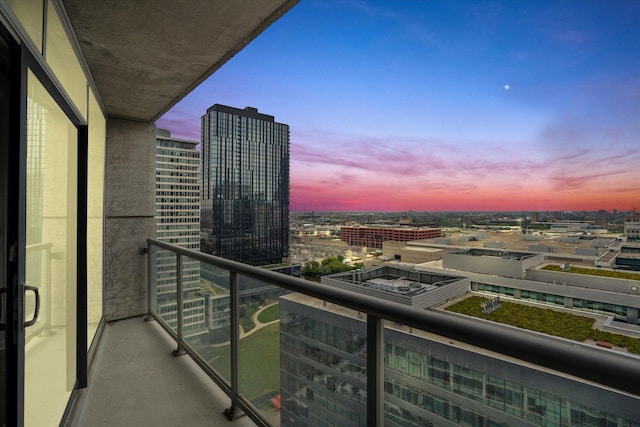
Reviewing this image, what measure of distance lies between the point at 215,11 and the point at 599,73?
22858 millimetres

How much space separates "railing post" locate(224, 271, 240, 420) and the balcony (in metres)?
0.01

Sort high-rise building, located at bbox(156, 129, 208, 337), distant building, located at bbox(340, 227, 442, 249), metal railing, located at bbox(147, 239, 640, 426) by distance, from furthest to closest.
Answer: distant building, located at bbox(340, 227, 442, 249) < high-rise building, located at bbox(156, 129, 208, 337) < metal railing, located at bbox(147, 239, 640, 426)

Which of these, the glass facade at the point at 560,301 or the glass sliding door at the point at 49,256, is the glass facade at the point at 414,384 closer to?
the glass sliding door at the point at 49,256

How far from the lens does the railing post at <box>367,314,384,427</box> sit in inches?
47.1

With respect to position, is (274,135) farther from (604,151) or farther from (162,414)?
(604,151)

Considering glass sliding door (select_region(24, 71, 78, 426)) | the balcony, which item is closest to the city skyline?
the balcony

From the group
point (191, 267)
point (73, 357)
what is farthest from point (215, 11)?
point (73, 357)

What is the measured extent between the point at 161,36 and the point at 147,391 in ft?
8.95

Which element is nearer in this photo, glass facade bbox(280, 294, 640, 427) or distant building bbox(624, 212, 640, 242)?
glass facade bbox(280, 294, 640, 427)

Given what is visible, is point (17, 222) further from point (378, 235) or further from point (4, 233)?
point (378, 235)

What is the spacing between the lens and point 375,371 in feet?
3.96

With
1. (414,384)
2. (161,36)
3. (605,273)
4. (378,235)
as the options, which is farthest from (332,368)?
(605,273)

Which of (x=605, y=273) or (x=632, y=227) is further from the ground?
(x=632, y=227)

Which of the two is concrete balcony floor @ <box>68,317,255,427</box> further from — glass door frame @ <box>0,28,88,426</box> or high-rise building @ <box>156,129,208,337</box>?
glass door frame @ <box>0,28,88,426</box>
